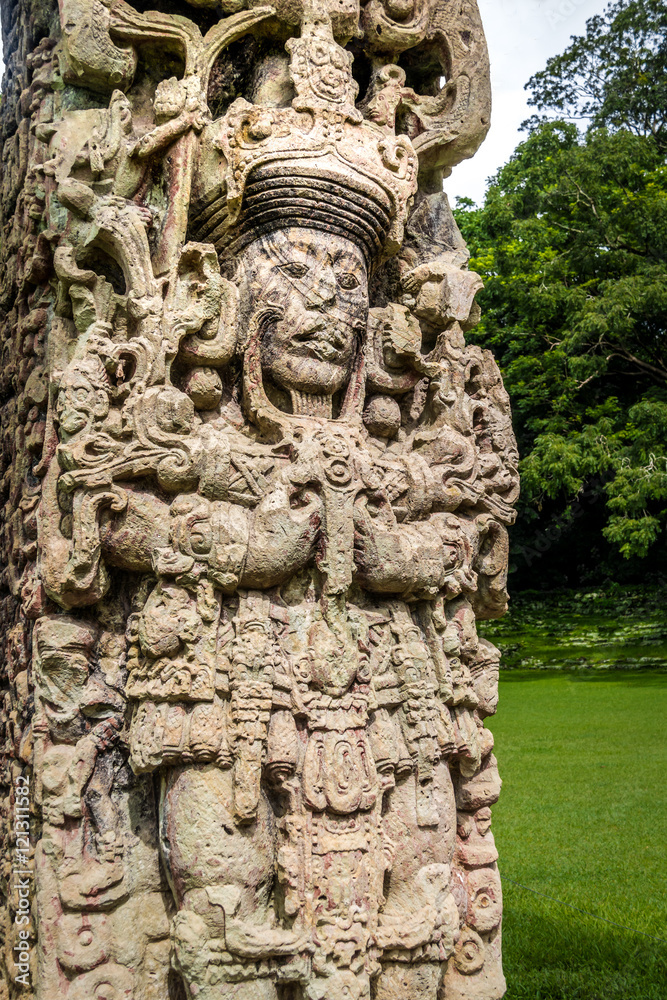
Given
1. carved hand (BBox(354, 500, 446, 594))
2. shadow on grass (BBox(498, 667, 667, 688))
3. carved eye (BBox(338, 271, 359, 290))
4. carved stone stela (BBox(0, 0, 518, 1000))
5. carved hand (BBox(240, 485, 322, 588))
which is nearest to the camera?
carved stone stela (BBox(0, 0, 518, 1000))

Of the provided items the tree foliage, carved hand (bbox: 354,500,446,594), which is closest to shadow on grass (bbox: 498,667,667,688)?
the tree foliage

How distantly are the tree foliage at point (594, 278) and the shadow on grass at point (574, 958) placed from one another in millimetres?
9389

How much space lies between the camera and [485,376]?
4.01 m

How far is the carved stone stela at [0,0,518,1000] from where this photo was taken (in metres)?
3.00

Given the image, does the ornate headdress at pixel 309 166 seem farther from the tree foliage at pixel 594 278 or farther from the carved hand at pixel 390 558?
the tree foliage at pixel 594 278

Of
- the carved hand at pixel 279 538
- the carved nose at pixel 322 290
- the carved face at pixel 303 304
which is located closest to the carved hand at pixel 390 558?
the carved hand at pixel 279 538

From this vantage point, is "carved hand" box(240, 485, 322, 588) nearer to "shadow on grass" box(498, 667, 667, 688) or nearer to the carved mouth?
the carved mouth

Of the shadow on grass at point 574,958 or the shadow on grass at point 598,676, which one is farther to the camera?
the shadow on grass at point 598,676

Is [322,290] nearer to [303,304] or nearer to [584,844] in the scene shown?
[303,304]

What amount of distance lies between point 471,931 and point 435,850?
1.56 feet

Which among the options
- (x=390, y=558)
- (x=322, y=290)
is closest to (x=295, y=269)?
(x=322, y=290)

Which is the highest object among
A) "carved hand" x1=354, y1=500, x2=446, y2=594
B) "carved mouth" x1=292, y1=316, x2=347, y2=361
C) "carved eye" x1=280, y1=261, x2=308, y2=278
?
"carved eye" x1=280, y1=261, x2=308, y2=278

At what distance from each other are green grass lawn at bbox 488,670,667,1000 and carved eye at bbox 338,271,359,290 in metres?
3.43

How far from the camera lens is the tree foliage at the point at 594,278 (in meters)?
14.9
